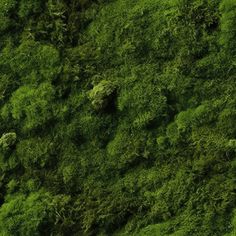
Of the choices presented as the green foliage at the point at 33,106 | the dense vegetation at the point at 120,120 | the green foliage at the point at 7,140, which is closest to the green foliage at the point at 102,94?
the dense vegetation at the point at 120,120

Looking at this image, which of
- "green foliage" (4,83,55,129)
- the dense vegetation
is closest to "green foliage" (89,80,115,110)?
the dense vegetation

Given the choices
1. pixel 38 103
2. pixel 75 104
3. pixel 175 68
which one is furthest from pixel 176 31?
pixel 38 103

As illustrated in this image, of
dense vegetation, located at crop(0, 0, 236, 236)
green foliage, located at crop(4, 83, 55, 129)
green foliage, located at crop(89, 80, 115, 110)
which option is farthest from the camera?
green foliage, located at crop(4, 83, 55, 129)

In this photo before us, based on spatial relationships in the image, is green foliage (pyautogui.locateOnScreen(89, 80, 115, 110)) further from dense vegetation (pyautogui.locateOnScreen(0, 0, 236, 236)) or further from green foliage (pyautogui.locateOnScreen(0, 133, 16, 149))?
green foliage (pyautogui.locateOnScreen(0, 133, 16, 149))

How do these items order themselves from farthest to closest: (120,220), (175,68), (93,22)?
(93,22) → (175,68) → (120,220)

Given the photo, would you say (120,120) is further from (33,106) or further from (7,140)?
(7,140)

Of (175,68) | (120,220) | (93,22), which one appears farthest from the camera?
(93,22)

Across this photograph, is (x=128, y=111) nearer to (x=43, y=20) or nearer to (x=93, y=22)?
(x=93, y=22)

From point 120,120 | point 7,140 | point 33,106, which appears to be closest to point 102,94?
point 120,120
